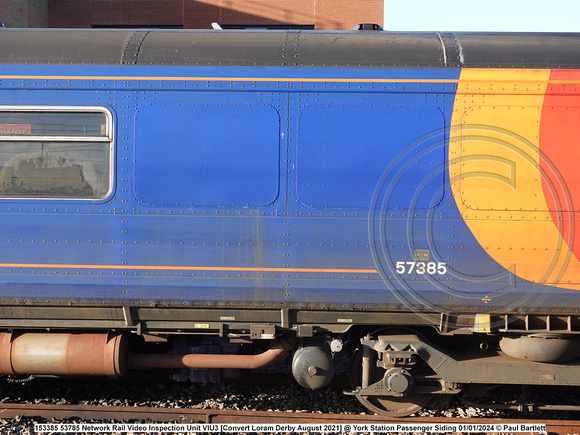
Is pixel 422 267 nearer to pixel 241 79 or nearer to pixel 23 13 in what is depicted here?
pixel 241 79

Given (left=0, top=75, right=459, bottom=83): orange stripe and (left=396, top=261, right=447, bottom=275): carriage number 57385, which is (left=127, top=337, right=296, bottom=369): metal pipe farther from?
(left=0, top=75, right=459, bottom=83): orange stripe

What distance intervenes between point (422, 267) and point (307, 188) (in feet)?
4.29

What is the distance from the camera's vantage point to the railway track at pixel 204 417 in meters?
5.47

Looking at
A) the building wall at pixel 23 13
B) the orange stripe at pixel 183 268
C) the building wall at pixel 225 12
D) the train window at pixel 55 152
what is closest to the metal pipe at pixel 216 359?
the orange stripe at pixel 183 268

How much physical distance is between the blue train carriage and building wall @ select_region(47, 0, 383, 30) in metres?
21.1

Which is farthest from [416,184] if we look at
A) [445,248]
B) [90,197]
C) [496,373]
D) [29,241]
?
[29,241]

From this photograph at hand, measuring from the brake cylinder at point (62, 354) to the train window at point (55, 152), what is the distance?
4.88 ft

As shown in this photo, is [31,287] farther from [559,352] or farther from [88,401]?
[559,352]

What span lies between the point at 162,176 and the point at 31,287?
66.1 inches

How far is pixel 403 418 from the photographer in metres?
5.52

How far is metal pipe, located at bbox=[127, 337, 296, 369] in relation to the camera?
5.44m
